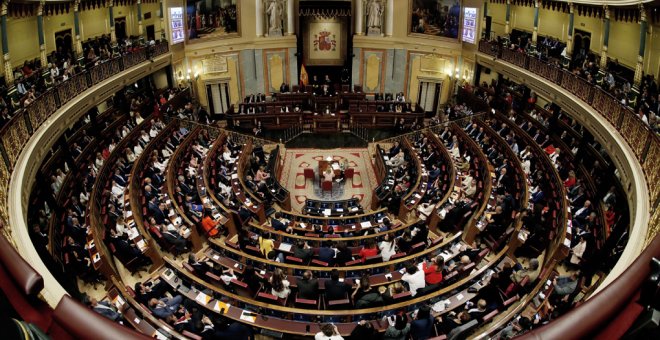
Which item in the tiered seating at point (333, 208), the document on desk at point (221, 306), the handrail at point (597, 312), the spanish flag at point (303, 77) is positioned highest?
the handrail at point (597, 312)

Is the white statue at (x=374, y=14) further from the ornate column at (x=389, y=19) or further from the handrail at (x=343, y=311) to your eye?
the handrail at (x=343, y=311)

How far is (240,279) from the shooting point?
10781 millimetres

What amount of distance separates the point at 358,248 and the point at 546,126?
1041 centimetres

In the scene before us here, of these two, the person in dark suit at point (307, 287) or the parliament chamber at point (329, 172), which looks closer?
the parliament chamber at point (329, 172)

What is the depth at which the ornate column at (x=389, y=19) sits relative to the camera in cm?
2352

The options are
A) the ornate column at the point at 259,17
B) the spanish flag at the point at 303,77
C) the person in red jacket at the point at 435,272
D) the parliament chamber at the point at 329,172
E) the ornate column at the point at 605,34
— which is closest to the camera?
the parliament chamber at the point at 329,172

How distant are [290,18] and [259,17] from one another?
5.53ft

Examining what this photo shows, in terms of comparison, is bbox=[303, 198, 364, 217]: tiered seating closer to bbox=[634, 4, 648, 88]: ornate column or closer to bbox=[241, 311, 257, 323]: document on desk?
bbox=[241, 311, 257, 323]: document on desk

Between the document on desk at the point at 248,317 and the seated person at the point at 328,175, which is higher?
the seated person at the point at 328,175

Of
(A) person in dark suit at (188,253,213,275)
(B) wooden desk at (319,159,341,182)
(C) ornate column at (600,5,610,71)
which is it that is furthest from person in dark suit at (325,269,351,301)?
(C) ornate column at (600,5,610,71)

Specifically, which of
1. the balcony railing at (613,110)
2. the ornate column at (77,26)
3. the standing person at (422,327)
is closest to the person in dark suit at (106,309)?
the standing person at (422,327)

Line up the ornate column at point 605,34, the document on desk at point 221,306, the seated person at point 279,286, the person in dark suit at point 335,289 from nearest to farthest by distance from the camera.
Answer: the document on desk at point 221,306 < the person in dark suit at point 335,289 < the seated person at point 279,286 < the ornate column at point 605,34

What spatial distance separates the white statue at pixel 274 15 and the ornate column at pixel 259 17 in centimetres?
37

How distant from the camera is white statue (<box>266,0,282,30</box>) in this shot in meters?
23.5
